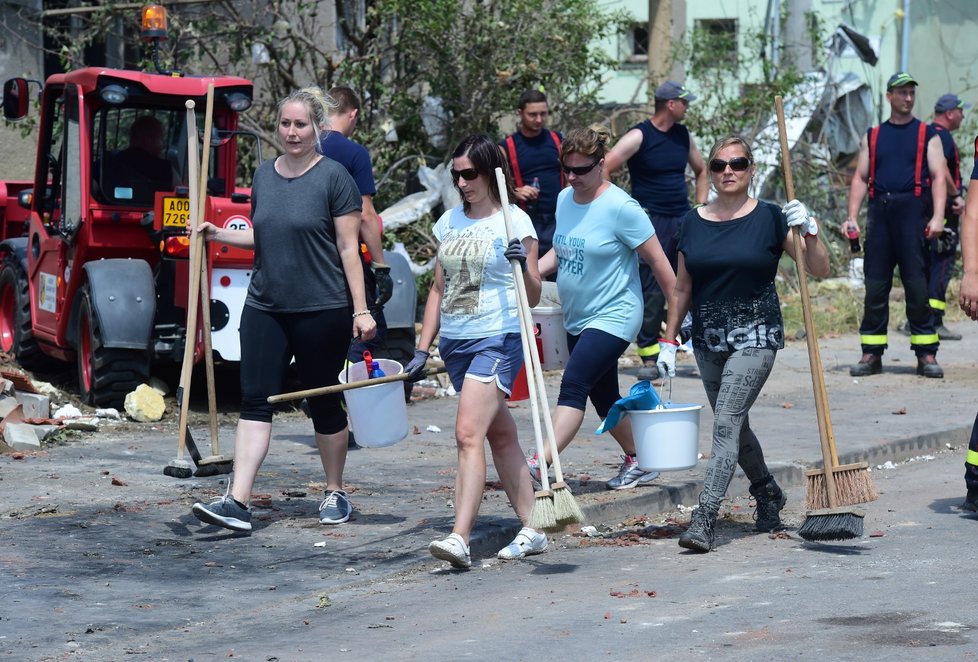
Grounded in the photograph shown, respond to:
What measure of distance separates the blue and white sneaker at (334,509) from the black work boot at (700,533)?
157 cm

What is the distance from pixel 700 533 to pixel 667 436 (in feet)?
1.43

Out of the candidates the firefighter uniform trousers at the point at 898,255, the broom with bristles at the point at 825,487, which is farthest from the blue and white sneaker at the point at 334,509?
the firefighter uniform trousers at the point at 898,255

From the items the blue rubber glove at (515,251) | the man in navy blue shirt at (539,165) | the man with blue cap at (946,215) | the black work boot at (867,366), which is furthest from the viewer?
the man with blue cap at (946,215)

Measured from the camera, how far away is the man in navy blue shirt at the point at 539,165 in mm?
10547

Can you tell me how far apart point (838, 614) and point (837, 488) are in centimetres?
121

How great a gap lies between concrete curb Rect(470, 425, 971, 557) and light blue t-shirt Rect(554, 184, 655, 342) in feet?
2.81

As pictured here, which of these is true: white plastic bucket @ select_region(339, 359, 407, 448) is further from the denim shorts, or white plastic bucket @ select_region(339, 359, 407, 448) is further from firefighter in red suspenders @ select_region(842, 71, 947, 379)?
firefighter in red suspenders @ select_region(842, 71, 947, 379)

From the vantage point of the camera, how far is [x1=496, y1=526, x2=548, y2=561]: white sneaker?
633 cm

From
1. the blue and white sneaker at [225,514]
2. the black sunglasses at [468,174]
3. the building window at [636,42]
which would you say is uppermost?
the building window at [636,42]

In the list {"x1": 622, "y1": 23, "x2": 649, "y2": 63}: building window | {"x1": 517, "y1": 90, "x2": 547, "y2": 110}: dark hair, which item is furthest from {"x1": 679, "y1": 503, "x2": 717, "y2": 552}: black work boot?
{"x1": 622, "y1": 23, "x2": 649, "y2": 63}: building window

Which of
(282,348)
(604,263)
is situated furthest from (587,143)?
(282,348)

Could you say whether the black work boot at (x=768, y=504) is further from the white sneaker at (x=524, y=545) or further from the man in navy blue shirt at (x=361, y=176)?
the man in navy blue shirt at (x=361, y=176)

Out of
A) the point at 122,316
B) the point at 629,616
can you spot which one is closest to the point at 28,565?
the point at 629,616

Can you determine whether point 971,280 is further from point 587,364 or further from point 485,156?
point 485,156
